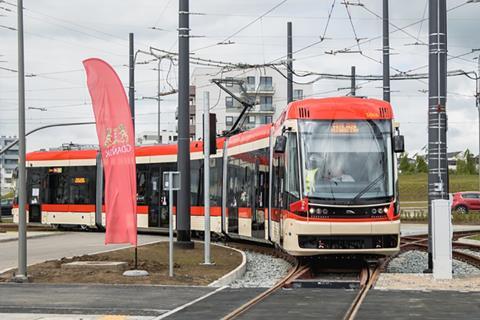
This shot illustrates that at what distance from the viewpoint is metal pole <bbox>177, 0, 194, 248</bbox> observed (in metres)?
23.0

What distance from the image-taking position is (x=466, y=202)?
5419cm

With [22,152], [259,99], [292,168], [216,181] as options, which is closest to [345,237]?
[292,168]

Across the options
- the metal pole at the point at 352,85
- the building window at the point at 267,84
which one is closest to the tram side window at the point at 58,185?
the metal pole at the point at 352,85

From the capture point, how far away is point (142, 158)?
3247 cm

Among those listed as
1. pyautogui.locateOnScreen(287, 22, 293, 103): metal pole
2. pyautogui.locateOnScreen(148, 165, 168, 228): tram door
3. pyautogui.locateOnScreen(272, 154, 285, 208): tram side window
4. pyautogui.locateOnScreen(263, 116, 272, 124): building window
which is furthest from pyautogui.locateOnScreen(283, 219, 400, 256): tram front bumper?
pyautogui.locateOnScreen(263, 116, 272, 124): building window

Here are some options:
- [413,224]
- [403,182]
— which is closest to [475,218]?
[413,224]

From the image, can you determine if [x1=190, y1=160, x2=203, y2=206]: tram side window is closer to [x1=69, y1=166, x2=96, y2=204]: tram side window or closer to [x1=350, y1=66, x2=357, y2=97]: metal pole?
[x1=69, y1=166, x2=96, y2=204]: tram side window

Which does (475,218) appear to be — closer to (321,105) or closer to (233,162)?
(233,162)

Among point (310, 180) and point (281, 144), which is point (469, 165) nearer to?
point (281, 144)

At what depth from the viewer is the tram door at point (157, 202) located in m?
31.2

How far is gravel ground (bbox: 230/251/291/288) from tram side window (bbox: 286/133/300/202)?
177cm

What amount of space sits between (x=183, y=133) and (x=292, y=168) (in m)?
6.42

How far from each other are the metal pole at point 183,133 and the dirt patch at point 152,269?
0.62 metres

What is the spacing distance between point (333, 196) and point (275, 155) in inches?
126
